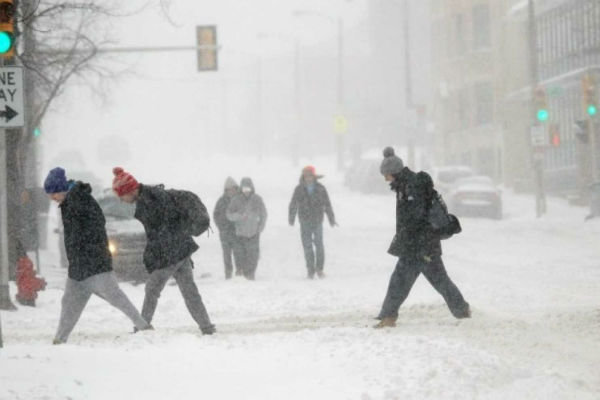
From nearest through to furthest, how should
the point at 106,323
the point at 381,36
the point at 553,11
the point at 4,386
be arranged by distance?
the point at 4,386 < the point at 106,323 < the point at 553,11 < the point at 381,36

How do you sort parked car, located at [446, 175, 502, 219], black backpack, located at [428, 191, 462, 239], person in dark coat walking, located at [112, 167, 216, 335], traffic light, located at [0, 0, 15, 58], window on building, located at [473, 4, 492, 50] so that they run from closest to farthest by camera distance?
traffic light, located at [0, 0, 15, 58], person in dark coat walking, located at [112, 167, 216, 335], black backpack, located at [428, 191, 462, 239], parked car, located at [446, 175, 502, 219], window on building, located at [473, 4, 492, 50]

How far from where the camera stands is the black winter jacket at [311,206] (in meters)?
19.3

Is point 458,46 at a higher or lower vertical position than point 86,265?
higher

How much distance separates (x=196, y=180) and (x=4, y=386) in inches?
2406

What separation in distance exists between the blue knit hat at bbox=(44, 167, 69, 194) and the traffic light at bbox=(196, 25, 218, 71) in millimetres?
16194

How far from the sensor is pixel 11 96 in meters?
11.8

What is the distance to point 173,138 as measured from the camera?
471 ft

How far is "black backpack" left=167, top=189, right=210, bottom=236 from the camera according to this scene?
1098 cm

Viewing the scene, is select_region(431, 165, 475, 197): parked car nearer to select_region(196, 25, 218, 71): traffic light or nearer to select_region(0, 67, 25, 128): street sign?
select_region(196, 25, 218, 71): traffic light

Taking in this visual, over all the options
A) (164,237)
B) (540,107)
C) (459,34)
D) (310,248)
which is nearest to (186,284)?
(164,237)

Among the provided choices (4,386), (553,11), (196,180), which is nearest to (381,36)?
(196,180)

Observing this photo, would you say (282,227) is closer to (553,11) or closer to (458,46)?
(553,11)

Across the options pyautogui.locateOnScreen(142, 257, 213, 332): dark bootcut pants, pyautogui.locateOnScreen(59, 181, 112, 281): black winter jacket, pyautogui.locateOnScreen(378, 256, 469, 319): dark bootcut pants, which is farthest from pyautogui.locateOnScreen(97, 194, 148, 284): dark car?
pyautogui.locateOnScreen(59, 181, 112, 281): black winter jacket

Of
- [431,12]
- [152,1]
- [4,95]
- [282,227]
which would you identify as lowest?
[282,227]
